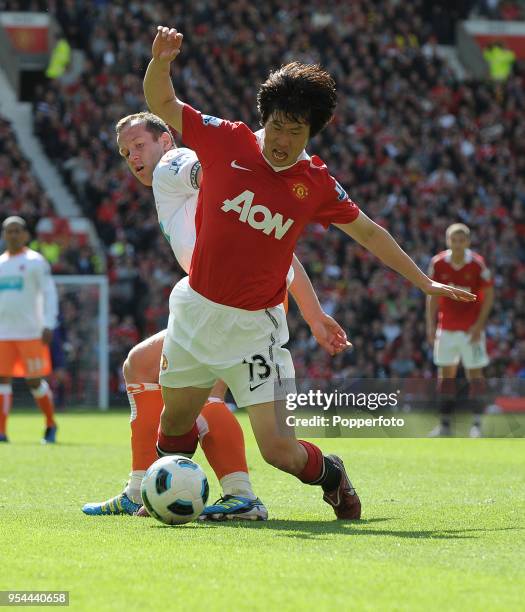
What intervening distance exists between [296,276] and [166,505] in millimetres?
1402

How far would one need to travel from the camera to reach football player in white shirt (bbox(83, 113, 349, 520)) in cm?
682

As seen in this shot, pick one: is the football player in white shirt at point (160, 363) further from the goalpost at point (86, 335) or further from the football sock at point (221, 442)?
the goalpost at point (86, 335)

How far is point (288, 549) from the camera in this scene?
5449 millimetres

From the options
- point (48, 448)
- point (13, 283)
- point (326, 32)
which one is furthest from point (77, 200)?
point (48, 448)

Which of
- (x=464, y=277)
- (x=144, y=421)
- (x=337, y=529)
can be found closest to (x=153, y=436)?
(x=144, y=421)

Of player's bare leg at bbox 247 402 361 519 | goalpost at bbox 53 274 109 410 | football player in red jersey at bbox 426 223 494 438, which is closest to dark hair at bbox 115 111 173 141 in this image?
player's bare leg at bbox 247 402 361 519

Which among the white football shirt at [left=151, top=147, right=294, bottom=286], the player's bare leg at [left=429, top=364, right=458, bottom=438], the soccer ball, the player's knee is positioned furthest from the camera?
the player's bare leg at [left=429, top=364, right=458, bottom=438]

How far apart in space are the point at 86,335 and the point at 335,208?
17.7 meters

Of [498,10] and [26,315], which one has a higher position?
[498,10]

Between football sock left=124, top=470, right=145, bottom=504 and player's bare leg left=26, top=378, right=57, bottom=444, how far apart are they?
22.8 ft

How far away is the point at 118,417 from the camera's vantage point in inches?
791

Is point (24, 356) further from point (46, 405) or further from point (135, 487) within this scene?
point (135, 487)

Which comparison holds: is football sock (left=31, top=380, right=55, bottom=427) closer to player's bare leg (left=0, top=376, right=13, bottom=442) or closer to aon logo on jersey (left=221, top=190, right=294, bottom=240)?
player's bare leg (left=0, top=376, right=13, bottom=442)

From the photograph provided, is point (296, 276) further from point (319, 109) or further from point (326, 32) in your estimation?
point (326, 32)
